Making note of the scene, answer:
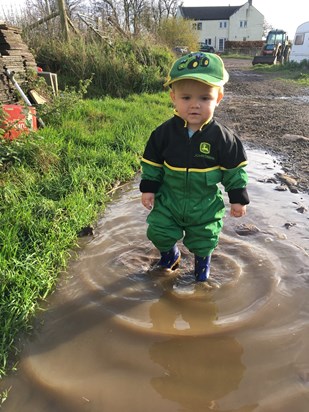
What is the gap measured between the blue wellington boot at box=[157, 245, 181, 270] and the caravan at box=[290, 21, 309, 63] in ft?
82.8

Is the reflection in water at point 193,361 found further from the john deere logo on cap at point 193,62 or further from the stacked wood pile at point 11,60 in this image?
the stacked wood pile at point 11,60

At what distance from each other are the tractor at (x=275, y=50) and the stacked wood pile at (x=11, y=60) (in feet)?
84.4

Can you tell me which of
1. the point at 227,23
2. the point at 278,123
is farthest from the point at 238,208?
the point at 227,23

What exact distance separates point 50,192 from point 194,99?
2052 millimetres

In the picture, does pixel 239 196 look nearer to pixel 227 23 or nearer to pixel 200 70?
pixel 200 70

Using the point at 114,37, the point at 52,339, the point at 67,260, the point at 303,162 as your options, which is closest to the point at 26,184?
the point at 67,260

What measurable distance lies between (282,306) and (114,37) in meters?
10.9

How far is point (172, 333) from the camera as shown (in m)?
2.17

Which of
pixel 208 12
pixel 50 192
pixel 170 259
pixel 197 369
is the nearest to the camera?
pixel 197 369

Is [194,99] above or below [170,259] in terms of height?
above

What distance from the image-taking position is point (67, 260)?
2877 millimetres

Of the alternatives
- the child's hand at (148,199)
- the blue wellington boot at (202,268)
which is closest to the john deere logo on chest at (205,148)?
the child's hand at (148,199)

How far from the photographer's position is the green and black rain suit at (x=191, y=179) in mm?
2326

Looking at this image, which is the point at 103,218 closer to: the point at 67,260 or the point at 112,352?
the point at 67,260
